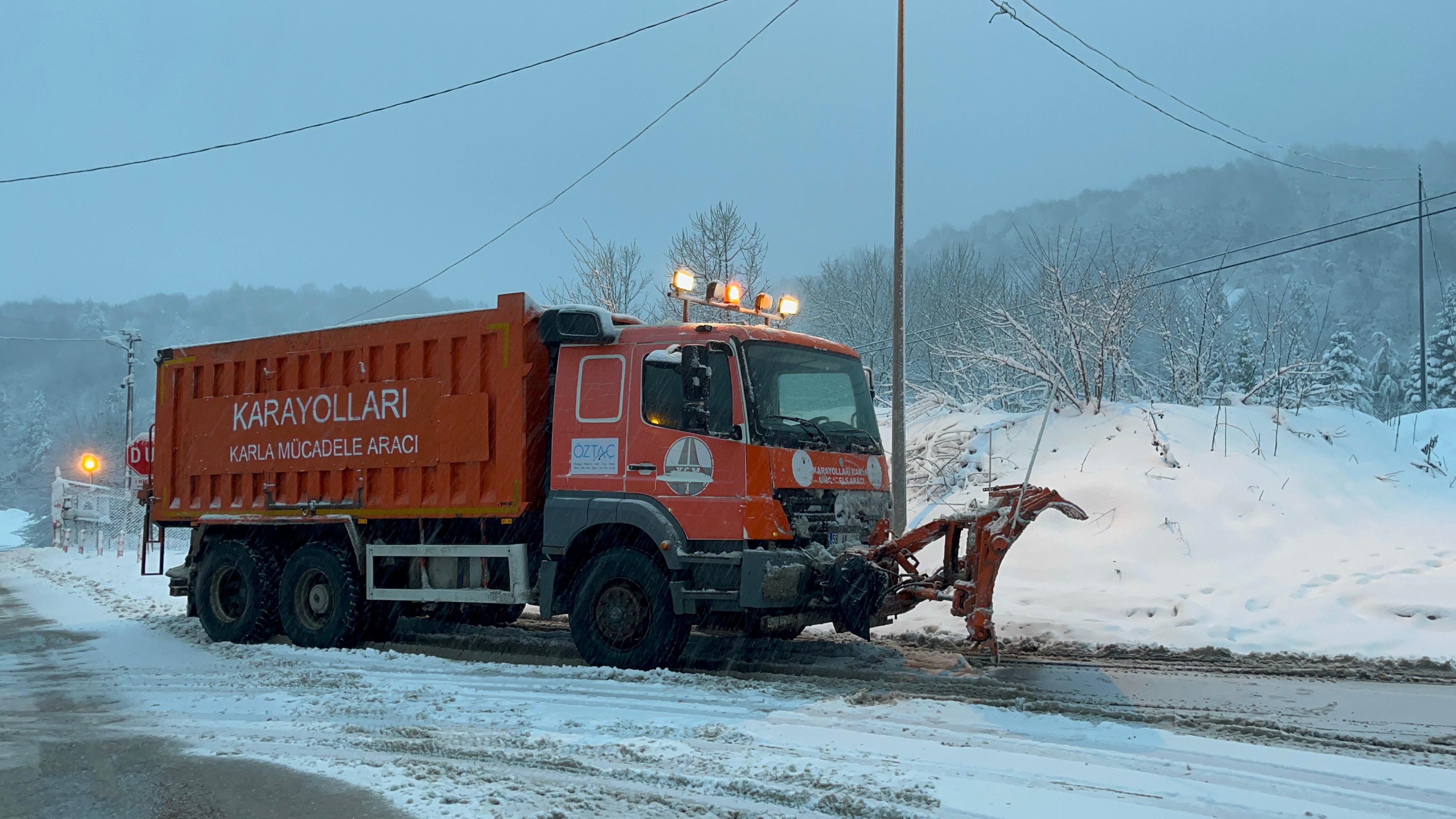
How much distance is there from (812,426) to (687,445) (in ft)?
3.42

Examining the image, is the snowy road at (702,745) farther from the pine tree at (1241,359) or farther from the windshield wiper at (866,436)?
the pine tree at (1241,359)

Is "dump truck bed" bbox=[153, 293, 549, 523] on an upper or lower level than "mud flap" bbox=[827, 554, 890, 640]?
upper

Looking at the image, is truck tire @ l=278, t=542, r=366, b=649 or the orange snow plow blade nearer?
the orange snow plow blade

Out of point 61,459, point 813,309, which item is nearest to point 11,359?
point 61,459

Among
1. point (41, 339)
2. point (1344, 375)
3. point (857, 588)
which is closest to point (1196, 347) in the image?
point (857, 588)

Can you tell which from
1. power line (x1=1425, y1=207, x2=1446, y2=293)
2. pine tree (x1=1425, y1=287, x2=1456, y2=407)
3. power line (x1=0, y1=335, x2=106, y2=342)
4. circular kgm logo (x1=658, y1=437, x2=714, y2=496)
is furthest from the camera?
pine tree (x1=1425, y1=287, x2=1456, y2=407)

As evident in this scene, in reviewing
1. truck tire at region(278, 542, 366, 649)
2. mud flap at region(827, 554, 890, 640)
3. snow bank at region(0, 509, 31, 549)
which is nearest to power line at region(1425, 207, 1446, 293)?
mud flap at region(827, 554, 890, 640)

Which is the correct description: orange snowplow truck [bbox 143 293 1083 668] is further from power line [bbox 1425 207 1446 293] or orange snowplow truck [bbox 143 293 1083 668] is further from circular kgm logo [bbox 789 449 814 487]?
power line [bbox 1425 207 1446 293]

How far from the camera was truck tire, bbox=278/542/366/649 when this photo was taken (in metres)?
9.69

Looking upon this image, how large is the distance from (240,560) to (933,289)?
35.8 meters

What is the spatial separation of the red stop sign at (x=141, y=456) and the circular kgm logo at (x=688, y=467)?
7353 millimetres

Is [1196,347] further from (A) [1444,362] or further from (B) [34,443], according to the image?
(B) [34,443]

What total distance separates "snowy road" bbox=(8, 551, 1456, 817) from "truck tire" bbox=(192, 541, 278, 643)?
1472 millimetres

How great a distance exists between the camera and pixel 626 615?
26.8 ft
